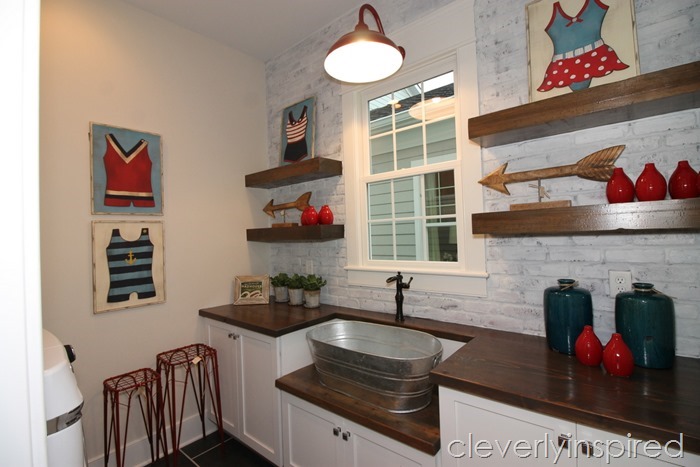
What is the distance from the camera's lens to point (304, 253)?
289 centimetres

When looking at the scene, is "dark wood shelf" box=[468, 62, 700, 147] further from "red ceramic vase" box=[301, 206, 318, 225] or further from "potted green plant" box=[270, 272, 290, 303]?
"potted green plant" box=[270, 272, 290, 303]

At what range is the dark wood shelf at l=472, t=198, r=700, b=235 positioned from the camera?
1.19m

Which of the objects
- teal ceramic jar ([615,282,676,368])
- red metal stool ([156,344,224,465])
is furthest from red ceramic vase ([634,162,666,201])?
red metal stool ([156,344,224,465])

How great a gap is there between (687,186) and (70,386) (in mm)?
2190

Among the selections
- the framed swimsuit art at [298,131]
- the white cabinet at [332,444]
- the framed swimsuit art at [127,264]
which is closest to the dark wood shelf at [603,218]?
the white cabinet at [332,444]

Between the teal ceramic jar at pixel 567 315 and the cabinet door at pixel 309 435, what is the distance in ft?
3.65

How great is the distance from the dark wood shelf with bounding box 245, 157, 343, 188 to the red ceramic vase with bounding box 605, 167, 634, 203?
168 centimetres

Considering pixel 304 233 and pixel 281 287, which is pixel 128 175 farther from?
pixel 281 287

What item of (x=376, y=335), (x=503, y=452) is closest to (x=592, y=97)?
(x=503, y=452)

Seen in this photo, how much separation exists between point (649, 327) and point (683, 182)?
1.87 feet

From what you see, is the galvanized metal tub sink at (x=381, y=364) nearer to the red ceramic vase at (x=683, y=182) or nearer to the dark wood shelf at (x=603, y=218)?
the dark wood shelf at (x=603, y=218)

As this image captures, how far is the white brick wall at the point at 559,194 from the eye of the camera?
139cm

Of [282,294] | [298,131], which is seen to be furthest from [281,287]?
[298,131]

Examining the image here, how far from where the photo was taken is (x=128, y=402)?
217cm
